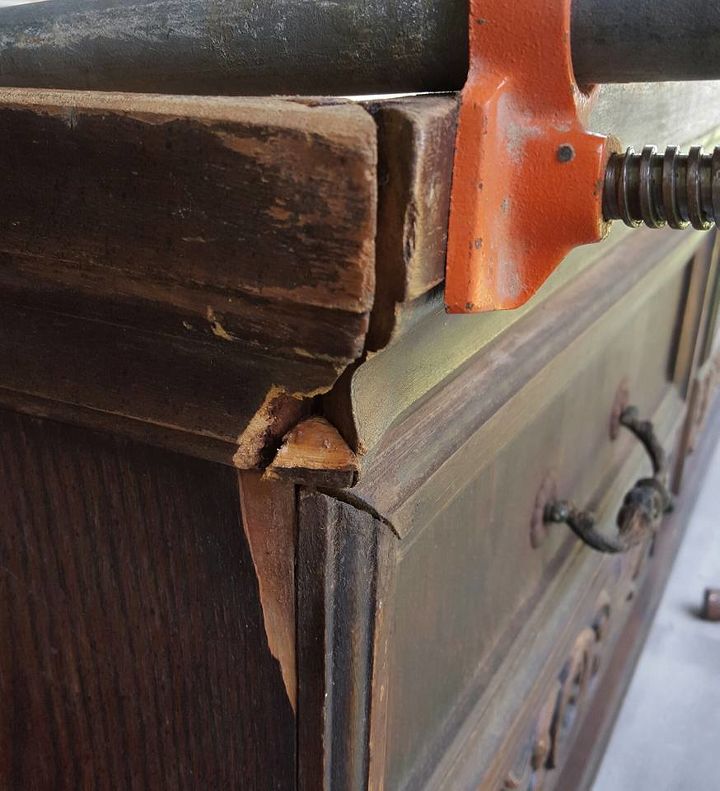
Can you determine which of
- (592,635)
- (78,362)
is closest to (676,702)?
(592,635)

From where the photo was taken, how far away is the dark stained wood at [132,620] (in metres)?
0.29

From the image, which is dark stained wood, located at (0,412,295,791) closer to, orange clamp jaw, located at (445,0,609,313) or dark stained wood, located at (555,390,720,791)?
orange clamp jaw, located at (445,0,609,313)

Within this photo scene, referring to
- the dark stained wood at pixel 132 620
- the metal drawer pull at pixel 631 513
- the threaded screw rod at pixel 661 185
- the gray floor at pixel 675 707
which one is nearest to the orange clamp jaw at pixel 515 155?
the threaded screw rod at pixel 661 185

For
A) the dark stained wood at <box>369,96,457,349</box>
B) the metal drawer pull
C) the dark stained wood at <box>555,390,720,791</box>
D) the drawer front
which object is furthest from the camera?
the dark stained wood at <box>555,390,720,791</box>

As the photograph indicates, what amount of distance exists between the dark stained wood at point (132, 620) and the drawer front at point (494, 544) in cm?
6

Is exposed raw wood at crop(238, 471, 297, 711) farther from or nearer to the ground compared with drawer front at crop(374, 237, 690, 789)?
farther from the ground

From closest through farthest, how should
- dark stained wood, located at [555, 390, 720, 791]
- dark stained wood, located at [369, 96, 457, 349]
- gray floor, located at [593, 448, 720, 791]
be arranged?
dark stained wood, located at [369, 96, 457, 349]
dark stained wood, located at [555, 390, 720, 791]
gray floor, located at [593, 448, 720, 791]

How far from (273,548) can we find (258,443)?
0.04 metres

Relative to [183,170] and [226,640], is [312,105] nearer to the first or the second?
[183,170]

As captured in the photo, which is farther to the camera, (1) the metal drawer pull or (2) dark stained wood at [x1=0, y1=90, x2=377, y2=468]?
(1) the metal drawer pull

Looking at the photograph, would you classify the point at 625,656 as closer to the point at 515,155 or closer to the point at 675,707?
the point at 675,707

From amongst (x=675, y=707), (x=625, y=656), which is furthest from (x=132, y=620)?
(x=675, y=707)

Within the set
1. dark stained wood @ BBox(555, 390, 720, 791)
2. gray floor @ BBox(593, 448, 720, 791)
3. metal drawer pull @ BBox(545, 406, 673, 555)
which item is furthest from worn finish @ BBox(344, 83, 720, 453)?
gray floor @ BBox(593, 448, 720, 791)

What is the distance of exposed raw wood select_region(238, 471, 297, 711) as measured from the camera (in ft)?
0.90
